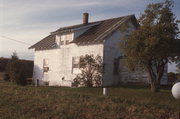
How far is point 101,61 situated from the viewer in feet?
71.3

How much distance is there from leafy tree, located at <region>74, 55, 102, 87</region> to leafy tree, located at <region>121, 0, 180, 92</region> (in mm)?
4768

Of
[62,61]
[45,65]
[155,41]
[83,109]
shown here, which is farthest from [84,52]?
[83,109]

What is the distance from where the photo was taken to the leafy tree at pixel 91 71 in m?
21.4

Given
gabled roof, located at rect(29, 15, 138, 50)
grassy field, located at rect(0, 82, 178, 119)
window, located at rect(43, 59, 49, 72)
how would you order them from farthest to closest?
window, located at rect(43, 59, 49, 72), gabled roof, located at rect(29, 15, 138, 50), grassy field, located at rect(0, 82, 178, 119)

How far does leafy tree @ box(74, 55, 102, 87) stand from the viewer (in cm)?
2139

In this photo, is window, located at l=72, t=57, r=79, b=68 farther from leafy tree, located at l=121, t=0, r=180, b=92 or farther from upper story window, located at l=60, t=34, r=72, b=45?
leafy tree, located at l=121, t=0, r=180, b=92

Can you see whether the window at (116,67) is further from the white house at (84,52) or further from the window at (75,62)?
the window at (75,62)

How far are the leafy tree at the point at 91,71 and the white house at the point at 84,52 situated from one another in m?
0.65

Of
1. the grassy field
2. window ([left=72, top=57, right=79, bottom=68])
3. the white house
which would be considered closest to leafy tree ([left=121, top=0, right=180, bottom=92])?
the white house

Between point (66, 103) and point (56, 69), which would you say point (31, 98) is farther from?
point (56, 69)

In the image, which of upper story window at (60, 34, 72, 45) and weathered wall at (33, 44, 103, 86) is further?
upper story window at (60, 34, 72, 45)

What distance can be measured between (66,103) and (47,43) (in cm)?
1896

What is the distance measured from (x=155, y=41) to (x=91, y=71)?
7.86 meters

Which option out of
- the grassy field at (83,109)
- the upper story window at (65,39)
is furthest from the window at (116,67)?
the grassy field at (83,109)
